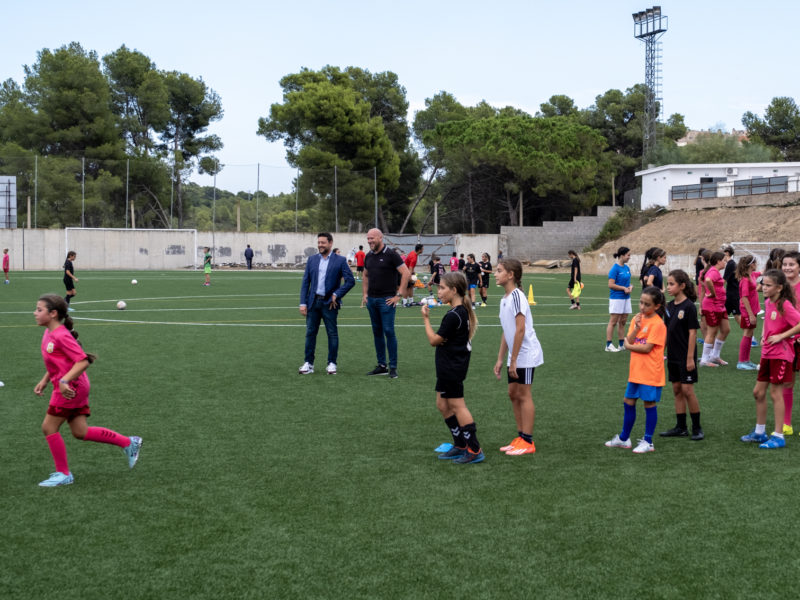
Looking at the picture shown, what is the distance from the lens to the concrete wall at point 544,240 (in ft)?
198

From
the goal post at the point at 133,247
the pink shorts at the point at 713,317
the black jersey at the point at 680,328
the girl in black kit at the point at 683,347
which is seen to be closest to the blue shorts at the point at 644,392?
the girl in black kit at the point at 683,347

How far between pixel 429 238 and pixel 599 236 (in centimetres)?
1294

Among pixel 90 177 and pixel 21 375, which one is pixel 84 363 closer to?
pixel 21 375

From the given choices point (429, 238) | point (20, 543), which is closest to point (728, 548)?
point (20, 543)

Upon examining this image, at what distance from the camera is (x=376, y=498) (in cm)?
576

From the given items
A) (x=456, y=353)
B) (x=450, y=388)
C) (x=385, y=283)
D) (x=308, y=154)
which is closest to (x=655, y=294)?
(x=456, y=353)

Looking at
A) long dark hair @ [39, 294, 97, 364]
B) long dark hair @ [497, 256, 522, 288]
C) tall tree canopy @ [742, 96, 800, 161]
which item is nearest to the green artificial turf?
long dark hair @ [39, 294, 97, 364]

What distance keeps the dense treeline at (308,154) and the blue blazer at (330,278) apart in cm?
4585

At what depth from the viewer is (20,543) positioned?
4.86 metres

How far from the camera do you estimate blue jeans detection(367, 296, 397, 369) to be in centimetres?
1120

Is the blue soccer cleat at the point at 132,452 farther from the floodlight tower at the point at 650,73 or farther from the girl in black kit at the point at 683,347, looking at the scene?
the floodlight tower at the point at 650,73

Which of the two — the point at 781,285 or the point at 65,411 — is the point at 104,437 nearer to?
the point at 65,411

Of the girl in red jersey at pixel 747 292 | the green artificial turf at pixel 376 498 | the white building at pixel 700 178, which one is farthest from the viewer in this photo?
the white building at pixel 700 178

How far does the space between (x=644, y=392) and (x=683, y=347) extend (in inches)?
34.7
